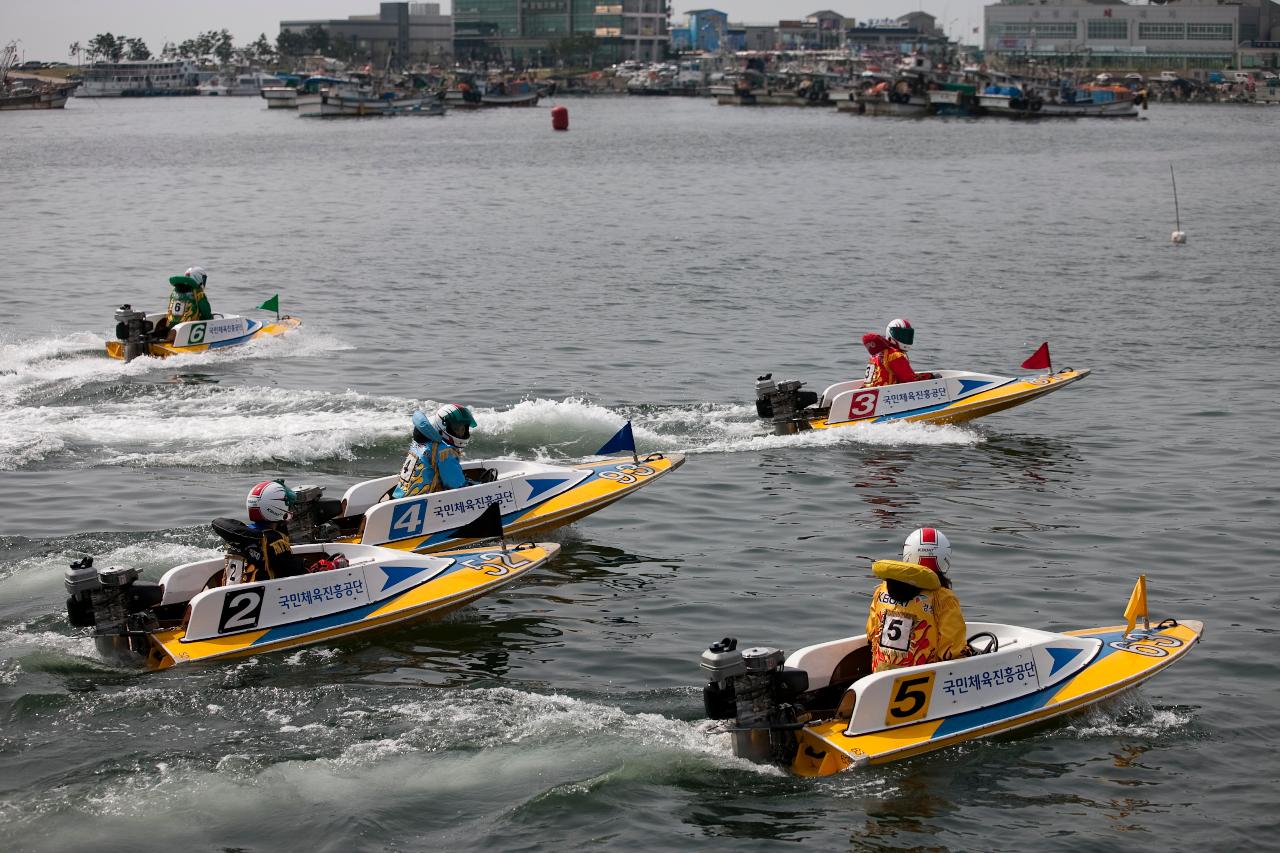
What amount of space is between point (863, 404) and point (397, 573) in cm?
1001

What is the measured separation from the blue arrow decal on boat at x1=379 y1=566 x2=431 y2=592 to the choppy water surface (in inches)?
24.1

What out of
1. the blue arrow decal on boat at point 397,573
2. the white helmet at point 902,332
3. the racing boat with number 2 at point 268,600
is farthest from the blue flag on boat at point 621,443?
the white helmet at point 902,332

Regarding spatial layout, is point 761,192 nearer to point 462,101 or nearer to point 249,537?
point 249,537

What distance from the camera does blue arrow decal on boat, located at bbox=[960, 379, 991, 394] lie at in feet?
77.4

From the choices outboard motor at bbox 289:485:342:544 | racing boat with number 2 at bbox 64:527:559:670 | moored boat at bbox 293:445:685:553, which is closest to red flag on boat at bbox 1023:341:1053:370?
moored boat at bbox 293:445:685:553

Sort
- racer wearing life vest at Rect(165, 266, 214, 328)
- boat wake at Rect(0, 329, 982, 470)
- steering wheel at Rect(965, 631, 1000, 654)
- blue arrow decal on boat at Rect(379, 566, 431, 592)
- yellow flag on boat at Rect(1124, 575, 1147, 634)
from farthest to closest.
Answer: racer wearing life vest at Rect(165, 266, 214, 328) → boat wake at Rect(0, 329, 982, 470) → blue arrow decal on boat at Rect(379, 566, 431, 592) → yellow flag on boat at Rect(1124, 575, 1147, 634) → steering wheel at Rect(965, 631, 1000, 654)

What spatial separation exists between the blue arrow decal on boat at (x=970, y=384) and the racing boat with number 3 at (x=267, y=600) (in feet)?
32.9

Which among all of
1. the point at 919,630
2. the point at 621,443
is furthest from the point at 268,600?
the point at 621,443

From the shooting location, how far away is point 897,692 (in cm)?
1184

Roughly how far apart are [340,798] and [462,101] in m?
160

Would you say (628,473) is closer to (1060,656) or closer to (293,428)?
(293,428)

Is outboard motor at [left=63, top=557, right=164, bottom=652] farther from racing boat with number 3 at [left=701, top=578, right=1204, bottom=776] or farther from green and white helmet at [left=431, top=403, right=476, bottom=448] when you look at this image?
racing boat with number 3 at [left=701, top=578, right=1204, bottom=776]

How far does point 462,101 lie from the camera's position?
166000 millimetres

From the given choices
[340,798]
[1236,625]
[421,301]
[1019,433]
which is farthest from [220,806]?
[421,301]
